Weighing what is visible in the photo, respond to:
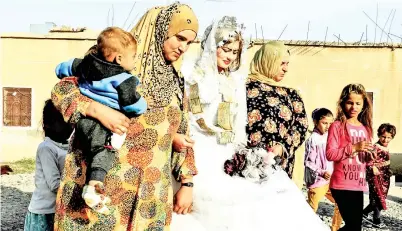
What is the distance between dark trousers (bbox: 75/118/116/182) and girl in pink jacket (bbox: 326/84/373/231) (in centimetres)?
337

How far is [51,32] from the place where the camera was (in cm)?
1556

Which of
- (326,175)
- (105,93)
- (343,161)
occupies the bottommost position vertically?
(326,175)

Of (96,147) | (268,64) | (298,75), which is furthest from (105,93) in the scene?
(298,75)

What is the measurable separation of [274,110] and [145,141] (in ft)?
4.16

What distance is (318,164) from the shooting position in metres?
7.11

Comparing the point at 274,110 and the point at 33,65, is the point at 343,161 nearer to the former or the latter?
the point at 274,110

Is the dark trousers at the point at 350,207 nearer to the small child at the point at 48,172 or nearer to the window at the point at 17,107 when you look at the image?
the small child at the point at 48,172

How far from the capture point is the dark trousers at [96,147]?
9.48 feet

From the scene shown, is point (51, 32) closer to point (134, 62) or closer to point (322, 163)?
point (322, 163)

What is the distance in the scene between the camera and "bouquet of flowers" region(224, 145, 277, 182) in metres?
3.91

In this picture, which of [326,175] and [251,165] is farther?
[326,175]

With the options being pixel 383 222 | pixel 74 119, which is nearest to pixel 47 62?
pixel 383 222

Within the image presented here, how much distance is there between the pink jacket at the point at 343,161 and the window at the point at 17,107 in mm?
10629

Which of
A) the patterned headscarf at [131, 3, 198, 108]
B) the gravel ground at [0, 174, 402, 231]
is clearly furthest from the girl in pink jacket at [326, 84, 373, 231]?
the patterned headscarf at [131, 3, 198, 108]
